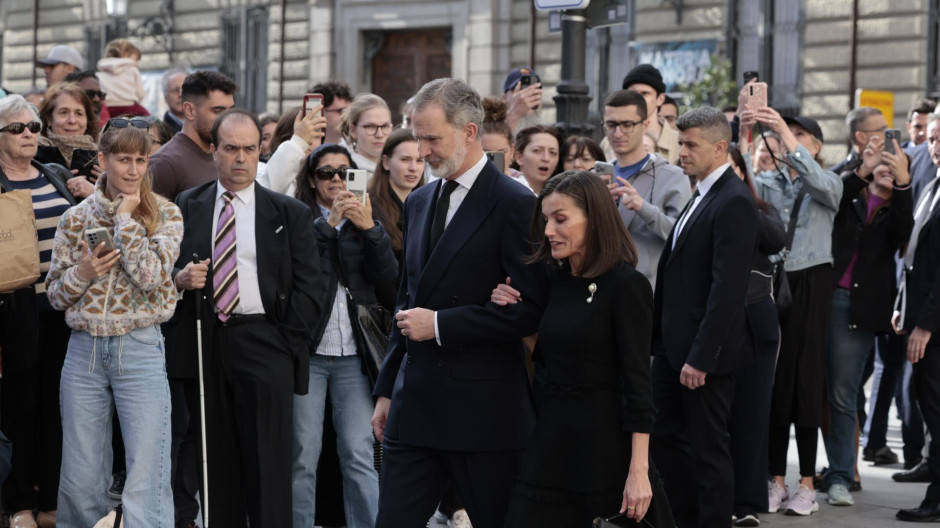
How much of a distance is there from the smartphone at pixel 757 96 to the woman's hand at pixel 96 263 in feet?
11.4

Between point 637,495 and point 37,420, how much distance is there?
359 cm

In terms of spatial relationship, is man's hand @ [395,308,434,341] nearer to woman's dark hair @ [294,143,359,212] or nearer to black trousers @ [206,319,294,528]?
black trousers @ [206,319,294,528]

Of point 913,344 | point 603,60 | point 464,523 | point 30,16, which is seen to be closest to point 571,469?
point 464,523

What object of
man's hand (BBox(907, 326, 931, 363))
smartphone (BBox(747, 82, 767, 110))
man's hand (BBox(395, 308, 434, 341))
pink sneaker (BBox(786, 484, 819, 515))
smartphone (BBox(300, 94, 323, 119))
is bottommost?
pink sneaker (BBox(786, 484, 819, 515))

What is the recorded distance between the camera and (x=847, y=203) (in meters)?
8.45

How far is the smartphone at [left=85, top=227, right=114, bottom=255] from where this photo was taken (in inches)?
228

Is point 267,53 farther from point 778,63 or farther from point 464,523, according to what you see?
point 464,523

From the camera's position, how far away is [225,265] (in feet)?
20.0

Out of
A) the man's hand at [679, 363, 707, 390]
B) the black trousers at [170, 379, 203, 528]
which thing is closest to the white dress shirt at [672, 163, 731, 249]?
the man's hand at [679, 363, 707, 390]

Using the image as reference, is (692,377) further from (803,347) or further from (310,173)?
(310,173)

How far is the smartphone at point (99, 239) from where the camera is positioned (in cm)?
579

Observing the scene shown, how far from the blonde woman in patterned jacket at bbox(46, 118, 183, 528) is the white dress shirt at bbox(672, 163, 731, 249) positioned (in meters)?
2.44

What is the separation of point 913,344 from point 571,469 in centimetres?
374

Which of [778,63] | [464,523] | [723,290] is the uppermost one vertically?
[778,63]
